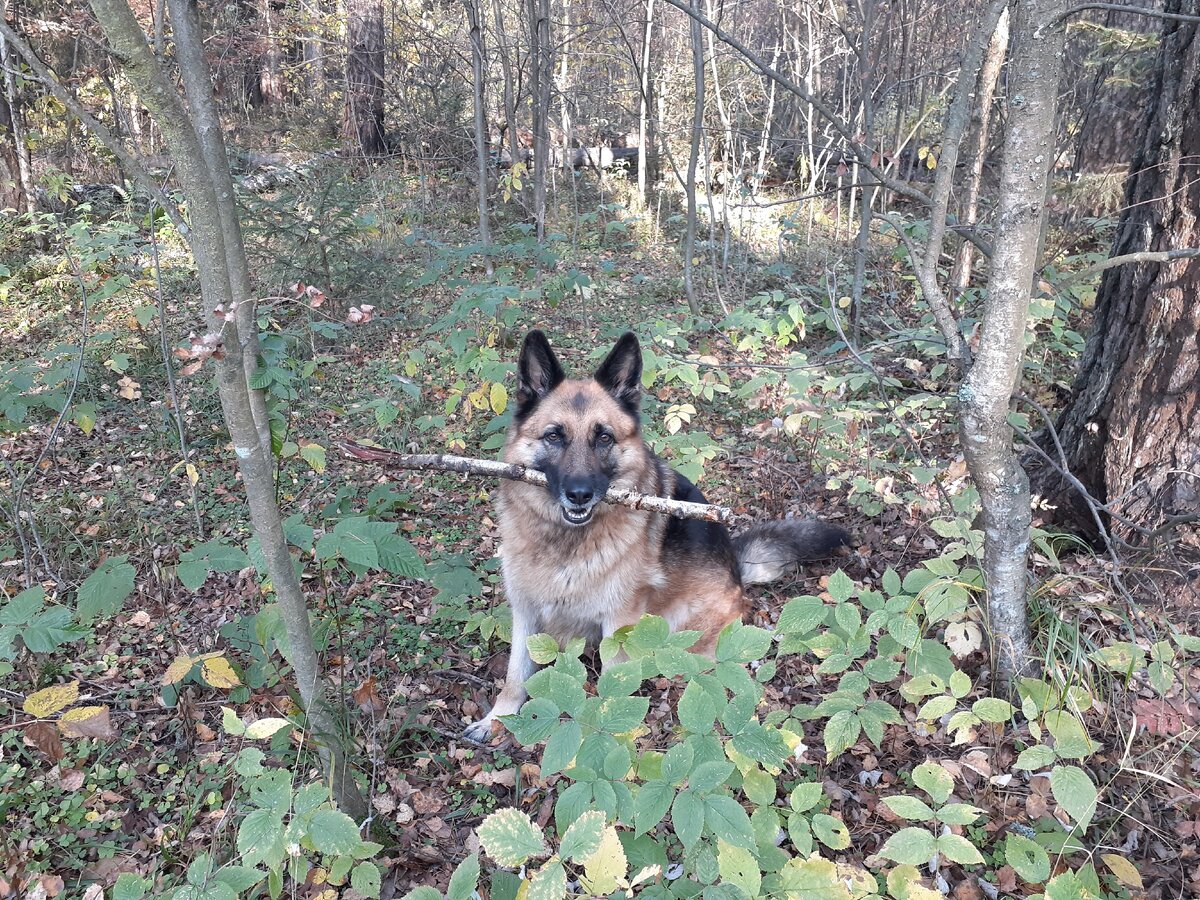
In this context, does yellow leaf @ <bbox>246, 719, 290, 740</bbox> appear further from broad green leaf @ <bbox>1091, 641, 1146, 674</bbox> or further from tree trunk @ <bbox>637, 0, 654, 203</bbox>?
tree trunk @ <bbox>637, 0, 654, 203</bbox>

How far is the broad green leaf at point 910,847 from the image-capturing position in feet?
5.62

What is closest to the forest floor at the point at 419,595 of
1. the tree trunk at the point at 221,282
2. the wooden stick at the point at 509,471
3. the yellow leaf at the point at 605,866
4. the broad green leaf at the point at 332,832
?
the tree trunk at the point at 221,282

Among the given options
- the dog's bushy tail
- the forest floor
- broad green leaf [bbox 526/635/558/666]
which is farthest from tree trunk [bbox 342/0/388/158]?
broad green leaf [bbox 526/635/558/666]

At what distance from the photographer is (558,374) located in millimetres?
3564

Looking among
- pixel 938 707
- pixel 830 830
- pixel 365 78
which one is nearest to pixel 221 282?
pixel 830 830

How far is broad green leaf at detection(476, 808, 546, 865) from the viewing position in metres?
1.39

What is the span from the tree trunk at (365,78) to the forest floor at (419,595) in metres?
5.66

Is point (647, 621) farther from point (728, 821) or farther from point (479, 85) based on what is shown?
point (479, 85)

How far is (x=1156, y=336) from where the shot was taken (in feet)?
11.0

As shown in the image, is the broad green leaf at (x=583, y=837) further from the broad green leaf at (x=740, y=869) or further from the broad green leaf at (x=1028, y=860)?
the broad green leaf at (x=1028, y=860)

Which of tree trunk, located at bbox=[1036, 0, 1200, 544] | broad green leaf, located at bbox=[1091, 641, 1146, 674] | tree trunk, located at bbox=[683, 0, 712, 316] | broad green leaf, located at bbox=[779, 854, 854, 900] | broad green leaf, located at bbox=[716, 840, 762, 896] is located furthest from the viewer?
tree trunk, located at bbox=[683, 0, 712, 316]

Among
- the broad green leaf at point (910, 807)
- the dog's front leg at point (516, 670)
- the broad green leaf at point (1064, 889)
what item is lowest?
the dog's front leg at point (516, 670)

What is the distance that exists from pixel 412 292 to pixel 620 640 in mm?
7094

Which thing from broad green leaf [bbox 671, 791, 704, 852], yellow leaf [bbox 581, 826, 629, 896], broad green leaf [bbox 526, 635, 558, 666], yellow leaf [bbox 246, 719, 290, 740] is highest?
broad green leaf [bbox 526, 635, 558, 666]
